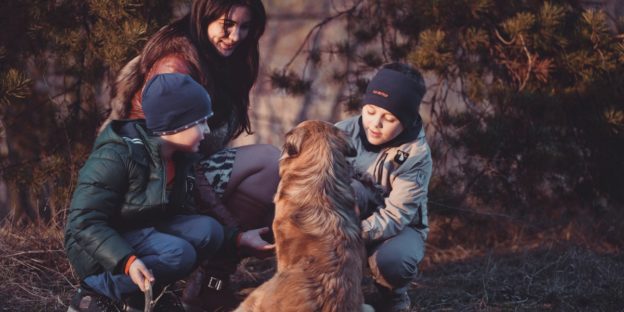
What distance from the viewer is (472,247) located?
22.9ft

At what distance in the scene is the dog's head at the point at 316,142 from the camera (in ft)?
13.0

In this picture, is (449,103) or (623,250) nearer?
(623,250)

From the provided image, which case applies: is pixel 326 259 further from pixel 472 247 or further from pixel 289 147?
pixel 472 247

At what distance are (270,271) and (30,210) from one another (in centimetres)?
273

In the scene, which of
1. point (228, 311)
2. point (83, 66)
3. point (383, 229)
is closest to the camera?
point (383, 229)

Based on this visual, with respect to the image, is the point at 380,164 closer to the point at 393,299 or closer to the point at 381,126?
the point at 381,126

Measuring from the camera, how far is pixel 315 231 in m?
3.78

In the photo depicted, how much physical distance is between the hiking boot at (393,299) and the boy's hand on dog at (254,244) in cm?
75

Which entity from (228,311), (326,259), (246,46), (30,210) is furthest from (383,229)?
(30,210)

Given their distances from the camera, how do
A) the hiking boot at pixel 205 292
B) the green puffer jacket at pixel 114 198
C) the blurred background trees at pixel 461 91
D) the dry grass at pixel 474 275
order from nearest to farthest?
1. the green puffer jacket at pixel 114 198
2. the hiking boot at pixel 205 292
3. the dry grass at pixel 474 275
4. the blurred background trees at pixel 461 91

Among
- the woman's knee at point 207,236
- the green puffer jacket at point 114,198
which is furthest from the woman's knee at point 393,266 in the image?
the green puffer jacket at point 114,198

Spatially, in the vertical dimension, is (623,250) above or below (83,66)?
below

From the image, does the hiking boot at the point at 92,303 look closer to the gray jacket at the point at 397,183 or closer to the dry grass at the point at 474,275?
the dry grass at the point at 474,275

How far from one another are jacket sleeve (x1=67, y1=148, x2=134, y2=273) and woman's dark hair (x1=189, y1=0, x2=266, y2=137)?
114 cm
